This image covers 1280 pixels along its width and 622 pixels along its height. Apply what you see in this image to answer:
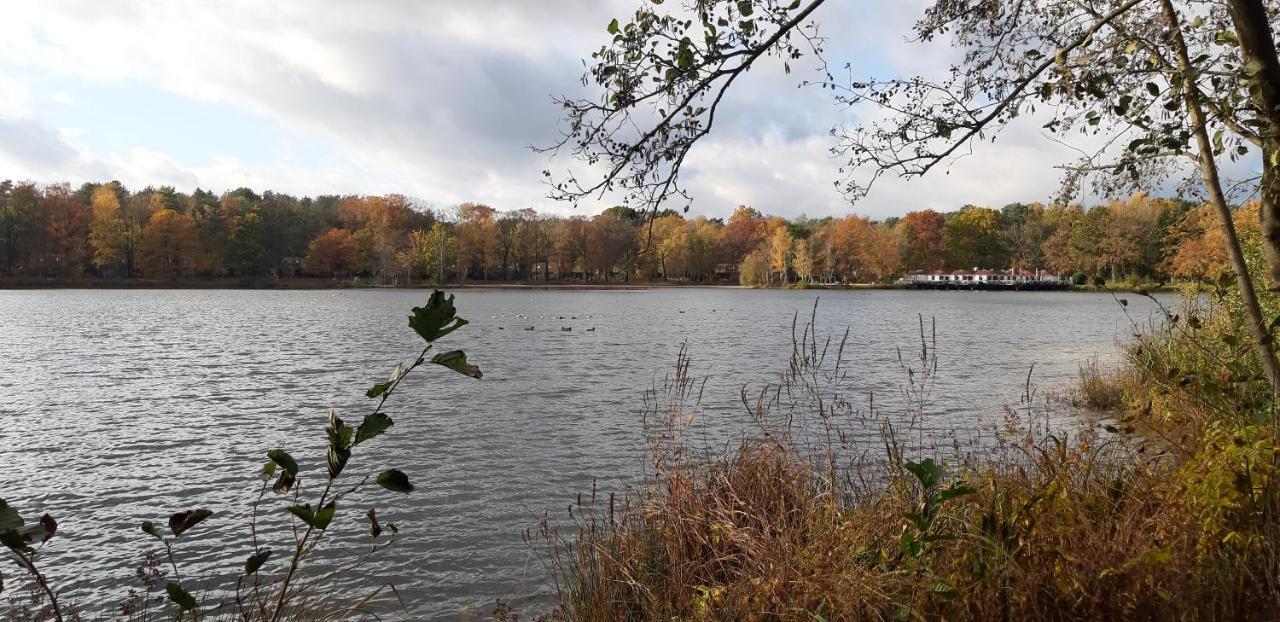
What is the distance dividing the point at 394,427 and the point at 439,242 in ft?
351

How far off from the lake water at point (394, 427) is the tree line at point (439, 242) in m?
69.8

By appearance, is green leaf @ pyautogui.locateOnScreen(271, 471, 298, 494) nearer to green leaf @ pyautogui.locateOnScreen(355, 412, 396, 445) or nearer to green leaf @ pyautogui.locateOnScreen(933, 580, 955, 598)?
green leaf @ pyautogui.locateOnScreen(355, 412, 396, 445)

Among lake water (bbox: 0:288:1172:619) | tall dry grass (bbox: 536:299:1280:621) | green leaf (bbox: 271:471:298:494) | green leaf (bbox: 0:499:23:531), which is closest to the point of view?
green leaf (bbox: 0:499:23:531)

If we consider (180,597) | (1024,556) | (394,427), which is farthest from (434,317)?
(394,427)

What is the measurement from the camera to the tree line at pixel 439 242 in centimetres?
10138

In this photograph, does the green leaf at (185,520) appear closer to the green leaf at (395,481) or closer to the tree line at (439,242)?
the green leaf at (395,481)

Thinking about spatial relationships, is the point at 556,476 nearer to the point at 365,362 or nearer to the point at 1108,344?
the point at 365,362

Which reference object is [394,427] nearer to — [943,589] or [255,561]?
[255,561]

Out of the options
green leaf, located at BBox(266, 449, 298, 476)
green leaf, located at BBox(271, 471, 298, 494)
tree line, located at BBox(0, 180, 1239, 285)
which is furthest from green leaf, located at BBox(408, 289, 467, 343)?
tree line, located at BBox(0, 180, 1239, 285)

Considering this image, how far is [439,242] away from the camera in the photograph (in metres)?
119

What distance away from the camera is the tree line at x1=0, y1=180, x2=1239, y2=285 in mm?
101375

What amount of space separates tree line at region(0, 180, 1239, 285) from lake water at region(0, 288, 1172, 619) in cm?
6981

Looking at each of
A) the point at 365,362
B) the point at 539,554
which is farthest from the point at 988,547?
the point at 365,362

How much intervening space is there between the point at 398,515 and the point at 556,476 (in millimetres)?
2681
